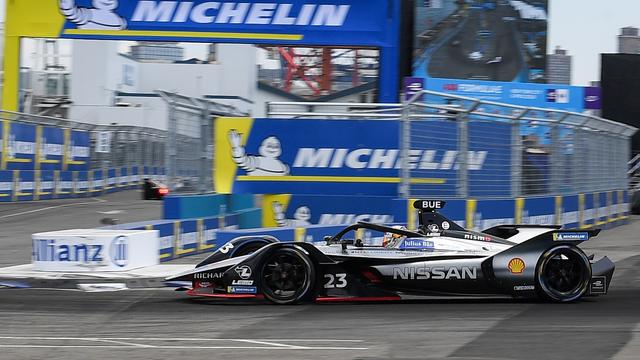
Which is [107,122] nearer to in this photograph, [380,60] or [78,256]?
[380,60]

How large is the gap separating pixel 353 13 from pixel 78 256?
570 inches

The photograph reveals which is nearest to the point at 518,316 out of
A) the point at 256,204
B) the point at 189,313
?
the point at 189,313

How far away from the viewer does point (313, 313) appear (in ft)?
32.1

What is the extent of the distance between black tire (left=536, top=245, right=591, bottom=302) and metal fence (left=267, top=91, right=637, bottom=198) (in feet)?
18.8

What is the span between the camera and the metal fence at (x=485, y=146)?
16.4 meters

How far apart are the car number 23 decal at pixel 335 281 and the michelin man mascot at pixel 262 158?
795 cm

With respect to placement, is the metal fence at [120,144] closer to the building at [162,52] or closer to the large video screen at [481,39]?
the large video screen at [481,39]

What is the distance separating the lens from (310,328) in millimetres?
8883

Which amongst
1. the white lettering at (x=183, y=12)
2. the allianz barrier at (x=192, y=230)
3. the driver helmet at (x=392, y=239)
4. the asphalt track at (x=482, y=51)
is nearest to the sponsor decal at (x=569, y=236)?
the driver helmet at (x=392, y=239)

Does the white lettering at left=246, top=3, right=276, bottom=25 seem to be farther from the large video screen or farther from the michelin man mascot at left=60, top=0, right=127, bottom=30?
the large video screen

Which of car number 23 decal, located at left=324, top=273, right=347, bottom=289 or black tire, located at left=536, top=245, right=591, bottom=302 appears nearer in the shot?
black tire, located at left=536, top=245, right=591, bottom=302

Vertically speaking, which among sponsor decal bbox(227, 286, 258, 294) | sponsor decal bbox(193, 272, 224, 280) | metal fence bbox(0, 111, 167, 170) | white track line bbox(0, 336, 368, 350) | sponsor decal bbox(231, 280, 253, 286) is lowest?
white track line bbox(0, 336, 368, 350)

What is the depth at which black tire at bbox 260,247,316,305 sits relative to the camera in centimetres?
1026

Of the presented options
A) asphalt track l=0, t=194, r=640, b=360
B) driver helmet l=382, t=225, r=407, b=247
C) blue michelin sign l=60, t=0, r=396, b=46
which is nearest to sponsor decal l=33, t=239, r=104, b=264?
asphalt track l=0, t=194, r=640, b=360
